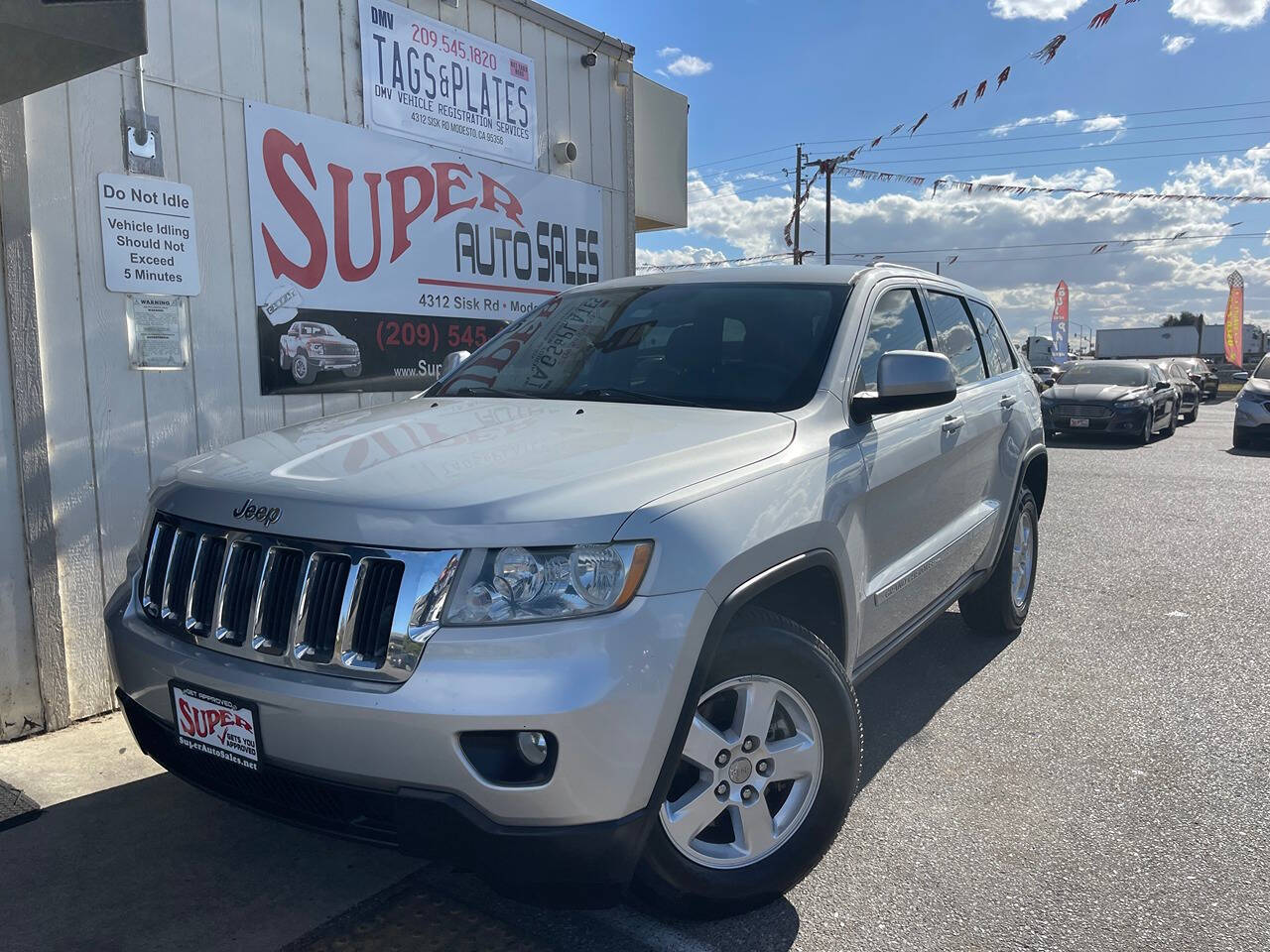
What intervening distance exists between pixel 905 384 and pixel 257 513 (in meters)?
1.94

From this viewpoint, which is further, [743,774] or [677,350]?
[677,350]

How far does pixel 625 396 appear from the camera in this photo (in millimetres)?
3375

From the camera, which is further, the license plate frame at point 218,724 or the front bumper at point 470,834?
the license plate frame at point 218,724

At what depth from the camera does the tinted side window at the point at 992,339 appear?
4.99m

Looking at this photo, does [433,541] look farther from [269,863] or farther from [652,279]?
[652,279]

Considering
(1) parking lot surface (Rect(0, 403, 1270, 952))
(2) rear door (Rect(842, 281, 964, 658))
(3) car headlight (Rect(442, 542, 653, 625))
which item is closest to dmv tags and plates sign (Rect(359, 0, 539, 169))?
→ (2) rear door (Rect(842, 281, 964, 658))

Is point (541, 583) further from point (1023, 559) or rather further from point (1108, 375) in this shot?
point (1108, 375)

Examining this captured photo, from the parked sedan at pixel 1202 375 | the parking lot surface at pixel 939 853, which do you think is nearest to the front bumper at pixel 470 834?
the parking lot surface at pixel 939 853

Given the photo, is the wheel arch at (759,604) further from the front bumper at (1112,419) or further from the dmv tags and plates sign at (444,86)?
the front bumper at (1112,419)

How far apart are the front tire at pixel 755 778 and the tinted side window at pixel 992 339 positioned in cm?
275

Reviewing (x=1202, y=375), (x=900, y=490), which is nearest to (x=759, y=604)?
(x=900, y=490)

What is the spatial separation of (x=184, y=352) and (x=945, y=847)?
3.96 metres

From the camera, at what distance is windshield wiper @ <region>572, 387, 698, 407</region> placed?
327cm

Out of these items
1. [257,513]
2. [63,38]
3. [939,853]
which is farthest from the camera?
[63,38]
